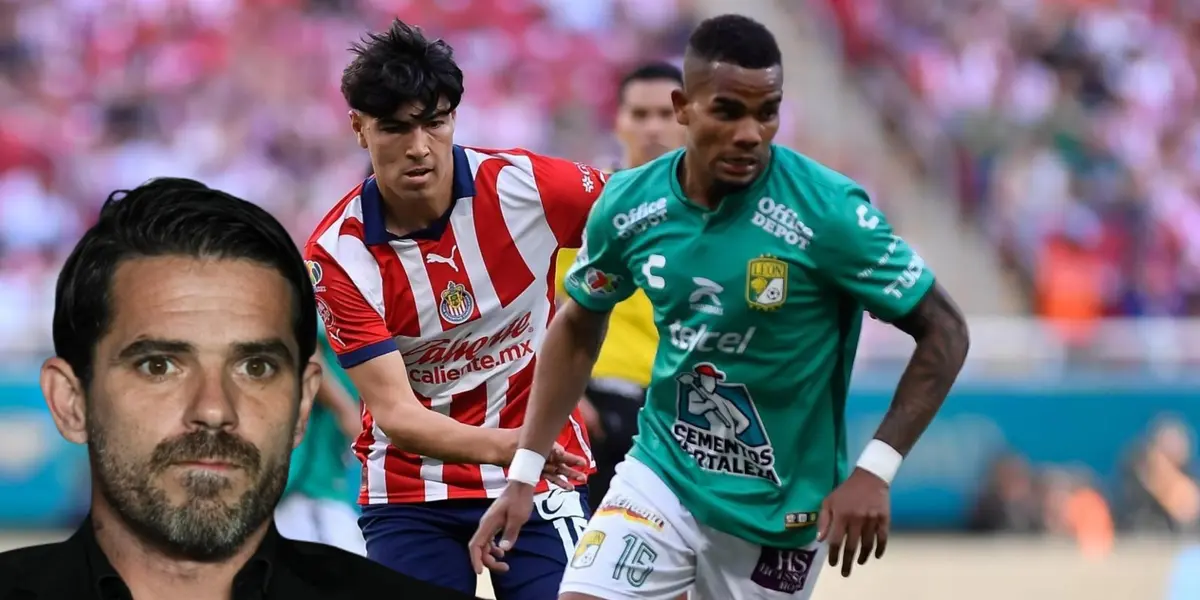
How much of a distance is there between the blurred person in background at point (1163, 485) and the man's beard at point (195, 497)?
10.5 meters

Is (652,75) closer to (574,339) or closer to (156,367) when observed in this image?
(574,339)

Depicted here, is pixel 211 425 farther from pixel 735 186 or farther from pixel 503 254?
pixel 503 254

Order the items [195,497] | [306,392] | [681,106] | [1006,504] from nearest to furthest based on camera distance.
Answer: [195,497] < [306,392] < [681,106] < [1006,504]

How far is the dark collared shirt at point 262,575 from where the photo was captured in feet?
7.97

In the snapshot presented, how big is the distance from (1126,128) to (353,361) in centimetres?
1218

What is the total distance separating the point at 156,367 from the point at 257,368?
0.46ft

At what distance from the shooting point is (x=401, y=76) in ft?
15.3

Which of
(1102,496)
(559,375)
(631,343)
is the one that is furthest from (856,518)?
(1102,496)

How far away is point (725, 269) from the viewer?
4.21m

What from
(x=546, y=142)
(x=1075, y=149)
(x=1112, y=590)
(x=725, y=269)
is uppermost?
(x=1075, y=149)

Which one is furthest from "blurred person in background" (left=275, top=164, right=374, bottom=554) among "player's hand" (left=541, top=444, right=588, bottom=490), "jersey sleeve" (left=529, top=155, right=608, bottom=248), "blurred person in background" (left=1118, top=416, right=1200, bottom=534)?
"blurred person in background" (left=1118, top=416, right=1200, bottom=534)

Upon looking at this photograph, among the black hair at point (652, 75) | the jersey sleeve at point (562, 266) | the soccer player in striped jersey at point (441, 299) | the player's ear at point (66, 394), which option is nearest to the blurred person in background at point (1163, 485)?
the black hair at point (652, 75)

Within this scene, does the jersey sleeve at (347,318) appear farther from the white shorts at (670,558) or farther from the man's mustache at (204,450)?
the man's mustache at (204,450)

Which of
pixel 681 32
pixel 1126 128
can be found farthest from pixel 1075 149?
pixel 681 32
